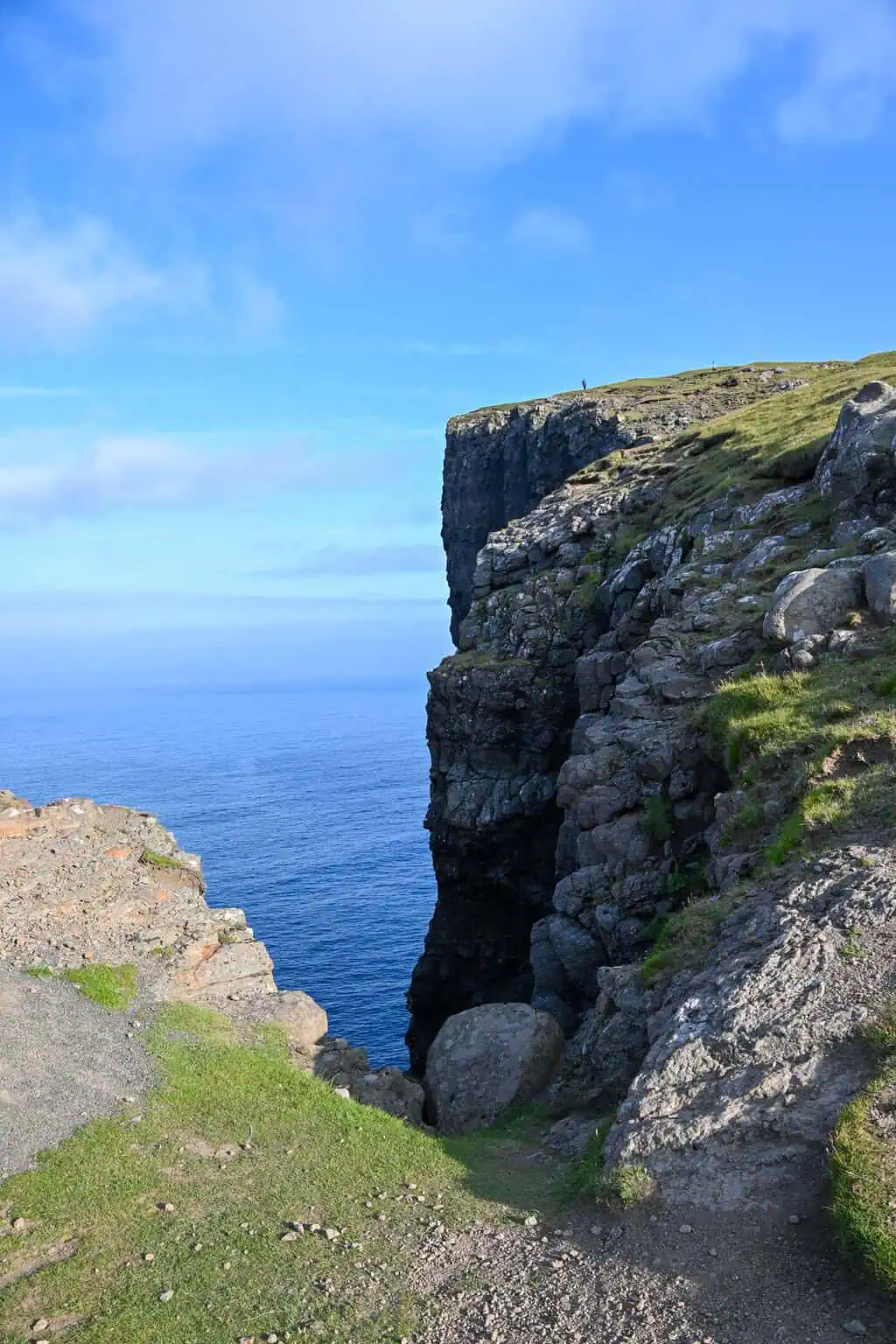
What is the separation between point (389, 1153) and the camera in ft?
54.9

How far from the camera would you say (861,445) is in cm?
3544

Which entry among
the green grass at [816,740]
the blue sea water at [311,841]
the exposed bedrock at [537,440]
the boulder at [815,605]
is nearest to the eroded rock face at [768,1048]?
the green grass at [816,740]

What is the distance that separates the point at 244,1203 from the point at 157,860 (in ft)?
49.2

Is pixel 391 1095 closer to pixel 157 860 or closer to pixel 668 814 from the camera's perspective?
pixel 157 860

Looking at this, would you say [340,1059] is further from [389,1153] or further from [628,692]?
[628,692]

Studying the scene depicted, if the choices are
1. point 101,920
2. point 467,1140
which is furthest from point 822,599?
point 101,920

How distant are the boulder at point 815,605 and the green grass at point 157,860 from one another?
19805mm

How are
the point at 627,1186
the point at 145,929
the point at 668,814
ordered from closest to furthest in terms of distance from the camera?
1. the point at 627,1186
2. the point at 145,929
3. the point at 668,814

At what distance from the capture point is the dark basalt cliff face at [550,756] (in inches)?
1128

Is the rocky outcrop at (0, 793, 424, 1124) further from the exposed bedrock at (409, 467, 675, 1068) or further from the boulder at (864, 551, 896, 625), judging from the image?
the exposed bedrock at (409, 467, 675, 1068)

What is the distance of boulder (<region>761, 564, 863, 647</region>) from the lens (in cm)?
2794

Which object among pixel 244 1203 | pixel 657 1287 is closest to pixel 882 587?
pixel 657 1287

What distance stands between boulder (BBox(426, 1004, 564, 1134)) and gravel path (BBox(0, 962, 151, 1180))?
276 inches

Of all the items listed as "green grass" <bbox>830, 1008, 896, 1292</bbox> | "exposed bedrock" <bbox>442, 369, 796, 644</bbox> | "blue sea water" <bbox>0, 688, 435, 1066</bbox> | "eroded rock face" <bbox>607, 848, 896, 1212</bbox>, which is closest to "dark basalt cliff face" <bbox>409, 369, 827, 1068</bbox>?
"eroded rock face" <bbox>607, 848, 896, 1212</bbox>
